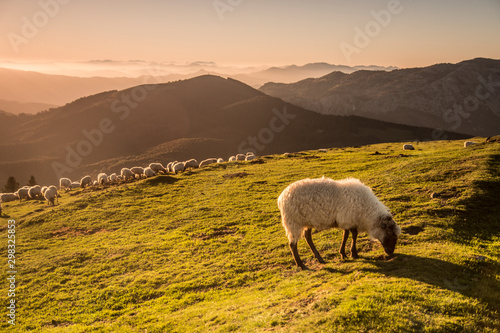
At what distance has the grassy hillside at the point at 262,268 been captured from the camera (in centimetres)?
815

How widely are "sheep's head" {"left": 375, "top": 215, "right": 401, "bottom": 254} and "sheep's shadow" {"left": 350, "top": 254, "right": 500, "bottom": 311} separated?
23.3 inches

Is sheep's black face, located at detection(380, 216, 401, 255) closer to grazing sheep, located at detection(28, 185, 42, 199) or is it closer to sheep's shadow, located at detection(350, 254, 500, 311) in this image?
sheep's shadow, located at detection(350, 254, 500, 311)

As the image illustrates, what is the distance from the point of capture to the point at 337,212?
12188 mm

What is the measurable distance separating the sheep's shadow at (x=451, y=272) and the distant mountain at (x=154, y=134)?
121 m

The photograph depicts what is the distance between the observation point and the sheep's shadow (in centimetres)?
848

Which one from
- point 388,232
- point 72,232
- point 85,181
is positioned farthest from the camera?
point 85,181

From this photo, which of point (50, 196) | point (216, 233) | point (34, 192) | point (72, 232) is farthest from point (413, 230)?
point (34, 192)

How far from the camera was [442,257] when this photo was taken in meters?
10.4

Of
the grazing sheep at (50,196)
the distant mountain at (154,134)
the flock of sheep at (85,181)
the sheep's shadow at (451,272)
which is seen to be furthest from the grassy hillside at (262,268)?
the distant mountain at (154,134)

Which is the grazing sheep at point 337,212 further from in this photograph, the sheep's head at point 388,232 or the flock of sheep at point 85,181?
the flock of sheep at point 85,181

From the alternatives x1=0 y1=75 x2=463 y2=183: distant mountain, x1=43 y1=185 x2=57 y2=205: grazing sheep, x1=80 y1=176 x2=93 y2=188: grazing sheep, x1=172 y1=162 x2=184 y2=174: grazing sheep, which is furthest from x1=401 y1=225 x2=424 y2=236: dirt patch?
x1=0 y1=75 x2=463 y2=183: distant mountain

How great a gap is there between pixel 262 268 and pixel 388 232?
5884 millimetres

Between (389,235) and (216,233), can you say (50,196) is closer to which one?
(216,233)

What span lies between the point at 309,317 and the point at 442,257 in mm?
5718
